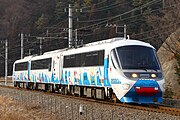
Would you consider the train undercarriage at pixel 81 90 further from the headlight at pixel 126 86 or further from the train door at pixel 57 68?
the headlight at pixel 126 86

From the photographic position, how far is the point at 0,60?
83438mm

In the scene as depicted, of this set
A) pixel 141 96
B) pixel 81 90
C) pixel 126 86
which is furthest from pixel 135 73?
pixel 81 90

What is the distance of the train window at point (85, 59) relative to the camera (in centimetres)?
2083

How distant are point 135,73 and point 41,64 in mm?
18083

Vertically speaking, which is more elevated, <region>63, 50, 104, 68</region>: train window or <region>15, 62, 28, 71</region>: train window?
<region>15, 62, 28, 71</region>: train window

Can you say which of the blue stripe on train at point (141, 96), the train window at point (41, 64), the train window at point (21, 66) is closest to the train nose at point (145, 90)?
the blue stripe on train at point (141, 96)

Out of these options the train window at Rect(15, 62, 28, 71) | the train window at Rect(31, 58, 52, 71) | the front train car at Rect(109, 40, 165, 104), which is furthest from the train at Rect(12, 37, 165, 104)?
the train window at Rect(15, 62, 28, 71)

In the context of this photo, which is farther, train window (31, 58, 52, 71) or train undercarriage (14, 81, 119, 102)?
train window (31, 58, 52, 71)

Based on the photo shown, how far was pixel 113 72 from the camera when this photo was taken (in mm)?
18406

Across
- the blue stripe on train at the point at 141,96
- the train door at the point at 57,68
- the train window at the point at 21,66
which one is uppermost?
the train window at the point at 21,66

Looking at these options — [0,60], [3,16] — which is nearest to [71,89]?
[0,60]

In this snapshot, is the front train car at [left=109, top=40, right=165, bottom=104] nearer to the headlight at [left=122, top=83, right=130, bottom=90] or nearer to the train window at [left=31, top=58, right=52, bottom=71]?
the headlight at [left=122, top=83, right=130, bottom=90]

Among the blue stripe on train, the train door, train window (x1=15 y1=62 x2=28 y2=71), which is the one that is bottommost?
the blue stripe on train

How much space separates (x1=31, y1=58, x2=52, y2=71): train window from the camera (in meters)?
32.0
